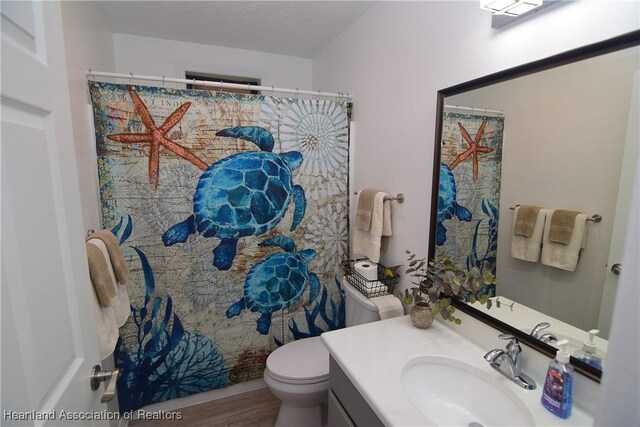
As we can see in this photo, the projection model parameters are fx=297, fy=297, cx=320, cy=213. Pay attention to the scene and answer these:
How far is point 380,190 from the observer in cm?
177

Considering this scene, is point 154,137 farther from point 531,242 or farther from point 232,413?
point 531,242

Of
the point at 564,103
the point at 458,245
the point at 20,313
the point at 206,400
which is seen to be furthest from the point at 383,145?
the point at 206,400

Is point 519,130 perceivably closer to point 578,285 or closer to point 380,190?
point 578,285

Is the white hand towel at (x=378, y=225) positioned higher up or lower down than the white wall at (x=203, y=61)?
lower down

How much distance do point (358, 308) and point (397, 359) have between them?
0.57 m

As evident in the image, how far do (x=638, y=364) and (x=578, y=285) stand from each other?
2.23 feet

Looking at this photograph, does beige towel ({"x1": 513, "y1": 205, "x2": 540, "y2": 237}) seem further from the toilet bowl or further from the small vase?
the toilet bowl

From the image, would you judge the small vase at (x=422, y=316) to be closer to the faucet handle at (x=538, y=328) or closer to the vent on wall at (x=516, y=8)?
the faucet handle at (x=538, y=328)

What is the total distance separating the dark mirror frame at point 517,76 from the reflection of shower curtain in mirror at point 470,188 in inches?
1.1

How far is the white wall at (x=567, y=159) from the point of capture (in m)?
0.79

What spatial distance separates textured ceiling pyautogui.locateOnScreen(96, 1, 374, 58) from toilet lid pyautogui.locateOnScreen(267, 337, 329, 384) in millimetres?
2025

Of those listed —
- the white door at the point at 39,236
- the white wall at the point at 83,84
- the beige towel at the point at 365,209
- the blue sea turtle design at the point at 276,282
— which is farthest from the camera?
the blue sea turtle design at the point at 276,282

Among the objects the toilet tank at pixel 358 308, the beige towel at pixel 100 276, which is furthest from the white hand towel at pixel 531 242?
the beige towel at pixel 100 276

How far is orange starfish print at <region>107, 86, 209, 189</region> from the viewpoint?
161 centimetres
